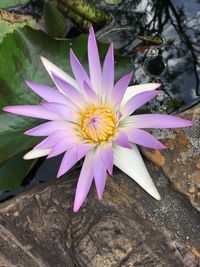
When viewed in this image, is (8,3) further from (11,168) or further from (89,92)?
(89,92)

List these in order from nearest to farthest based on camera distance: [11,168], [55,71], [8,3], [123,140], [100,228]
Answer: [123,140]
[55,71]
[100,228]
[11,168]
[8,3]

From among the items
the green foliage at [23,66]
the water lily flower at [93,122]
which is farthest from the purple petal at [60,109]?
the green foliage at [23,66]

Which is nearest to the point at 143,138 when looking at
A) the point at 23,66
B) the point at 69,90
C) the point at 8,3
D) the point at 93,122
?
the point at 93,122

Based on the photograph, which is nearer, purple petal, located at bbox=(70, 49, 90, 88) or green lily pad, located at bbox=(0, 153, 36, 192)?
purple petal, located at bbox=(70, 49, 90, 88)

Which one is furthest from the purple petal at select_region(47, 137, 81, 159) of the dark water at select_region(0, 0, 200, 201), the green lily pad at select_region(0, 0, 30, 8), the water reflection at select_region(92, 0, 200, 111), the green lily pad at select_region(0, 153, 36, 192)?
the green lily pad at select_region(0, 0, 30, 8)

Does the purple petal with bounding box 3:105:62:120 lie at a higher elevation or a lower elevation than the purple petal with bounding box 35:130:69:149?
higher

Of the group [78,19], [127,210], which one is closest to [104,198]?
[127,210]

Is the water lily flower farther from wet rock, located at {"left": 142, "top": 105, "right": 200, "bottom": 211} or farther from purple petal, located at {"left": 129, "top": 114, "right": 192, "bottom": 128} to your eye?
wet rock, located at {"left": 142, "top": 105, "right": 200, "bottom": 211}
